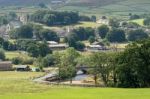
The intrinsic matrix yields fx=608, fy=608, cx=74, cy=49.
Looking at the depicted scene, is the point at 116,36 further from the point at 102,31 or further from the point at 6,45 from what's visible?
the point at 6,45

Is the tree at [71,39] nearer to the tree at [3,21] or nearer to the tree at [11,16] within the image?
the tree at [3,21]

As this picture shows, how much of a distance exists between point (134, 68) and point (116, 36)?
69.6 meters

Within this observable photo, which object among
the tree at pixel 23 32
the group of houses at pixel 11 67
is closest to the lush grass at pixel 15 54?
the group of houses at pixel 11 67

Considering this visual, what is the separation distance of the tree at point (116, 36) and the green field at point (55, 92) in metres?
64.8

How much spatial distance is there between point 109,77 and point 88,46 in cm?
5339

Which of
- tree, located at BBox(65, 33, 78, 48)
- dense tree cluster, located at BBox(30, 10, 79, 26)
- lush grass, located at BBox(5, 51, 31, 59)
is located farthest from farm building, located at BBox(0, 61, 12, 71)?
dense tree cluster, located at BBox(30, 10, 79, 26)

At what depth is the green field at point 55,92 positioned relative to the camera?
52125mm

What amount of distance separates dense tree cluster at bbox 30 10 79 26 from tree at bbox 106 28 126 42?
67.1 feet

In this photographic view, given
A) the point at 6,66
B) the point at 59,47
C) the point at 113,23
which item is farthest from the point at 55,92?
the point at 113,23

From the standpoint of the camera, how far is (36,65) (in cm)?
8975

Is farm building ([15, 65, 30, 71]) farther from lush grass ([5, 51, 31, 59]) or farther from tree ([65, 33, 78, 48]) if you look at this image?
tree ([65, 33, 78, 48])

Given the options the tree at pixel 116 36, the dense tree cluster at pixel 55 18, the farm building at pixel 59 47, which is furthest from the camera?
the dense tree cluster at pixel 55 18

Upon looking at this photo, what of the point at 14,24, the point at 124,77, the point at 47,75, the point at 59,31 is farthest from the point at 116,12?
the point at 124,77

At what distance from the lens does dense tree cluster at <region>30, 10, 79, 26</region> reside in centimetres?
15062
